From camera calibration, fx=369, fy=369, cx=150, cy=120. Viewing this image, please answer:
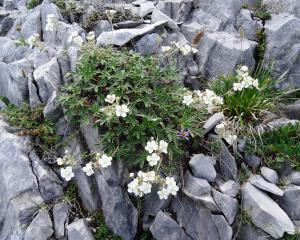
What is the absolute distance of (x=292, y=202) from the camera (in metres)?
5.18

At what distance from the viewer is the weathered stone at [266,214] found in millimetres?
4863

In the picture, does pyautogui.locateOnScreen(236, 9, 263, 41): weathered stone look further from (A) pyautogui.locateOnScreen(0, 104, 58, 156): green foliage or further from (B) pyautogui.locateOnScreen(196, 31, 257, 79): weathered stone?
(A) pyautogui.locateOnScreen(0, 104, 58, 156): green foliage

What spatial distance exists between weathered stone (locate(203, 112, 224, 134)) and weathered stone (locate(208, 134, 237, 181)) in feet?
0.69

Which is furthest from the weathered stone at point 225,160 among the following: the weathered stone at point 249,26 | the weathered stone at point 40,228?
the weathered stone at point 249,26

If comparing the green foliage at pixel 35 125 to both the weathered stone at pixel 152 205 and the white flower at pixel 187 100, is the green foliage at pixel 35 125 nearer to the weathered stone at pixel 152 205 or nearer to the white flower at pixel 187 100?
the weathered stone at pixel 152 205

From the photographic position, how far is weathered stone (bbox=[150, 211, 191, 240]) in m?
5.11

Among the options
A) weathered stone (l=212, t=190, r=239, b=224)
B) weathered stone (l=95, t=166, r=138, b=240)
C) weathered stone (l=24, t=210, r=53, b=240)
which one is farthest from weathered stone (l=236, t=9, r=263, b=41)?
weathered stone (l=24, t=210, r=53, b=240)

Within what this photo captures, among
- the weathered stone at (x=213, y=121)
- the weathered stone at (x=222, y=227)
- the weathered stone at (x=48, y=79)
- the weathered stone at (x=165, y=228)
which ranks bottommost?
the weathered stone at (x=165, y=228)

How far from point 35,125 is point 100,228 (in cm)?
190

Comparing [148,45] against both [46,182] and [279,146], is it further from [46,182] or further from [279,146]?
[46,182]

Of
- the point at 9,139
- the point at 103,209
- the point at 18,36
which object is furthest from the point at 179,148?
the point at 18,36

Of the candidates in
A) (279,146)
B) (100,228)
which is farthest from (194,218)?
(279,146)

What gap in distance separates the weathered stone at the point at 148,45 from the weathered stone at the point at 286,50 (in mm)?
2205

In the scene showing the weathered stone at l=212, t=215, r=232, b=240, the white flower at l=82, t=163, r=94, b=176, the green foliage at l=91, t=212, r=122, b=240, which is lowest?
the green foliage at l=91, t=212, r=122, b=240
